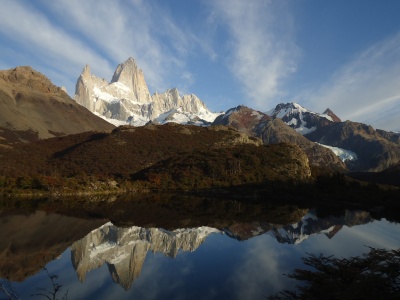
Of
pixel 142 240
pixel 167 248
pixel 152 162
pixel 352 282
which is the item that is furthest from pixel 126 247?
pixel 152 162

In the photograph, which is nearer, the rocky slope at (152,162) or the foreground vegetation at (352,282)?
the foreground vegetation at (352,282)

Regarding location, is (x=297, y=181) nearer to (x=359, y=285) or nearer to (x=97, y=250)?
(x=97, y=250)

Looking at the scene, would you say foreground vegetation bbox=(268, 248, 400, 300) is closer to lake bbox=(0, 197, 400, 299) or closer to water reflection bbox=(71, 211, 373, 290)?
lake bbox=(0, 197, 400, 299)

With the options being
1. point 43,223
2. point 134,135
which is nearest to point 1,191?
point 43,223

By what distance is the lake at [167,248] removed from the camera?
21578mm

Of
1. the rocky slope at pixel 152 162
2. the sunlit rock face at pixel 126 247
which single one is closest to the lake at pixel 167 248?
the sunlit rock face at pixel 126 247

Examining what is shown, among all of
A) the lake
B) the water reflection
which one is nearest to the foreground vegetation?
the lake

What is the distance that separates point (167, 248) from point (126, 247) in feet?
13.0

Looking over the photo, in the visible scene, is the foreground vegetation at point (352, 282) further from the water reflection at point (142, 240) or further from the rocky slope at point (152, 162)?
the rocky slope at point (152, 162)

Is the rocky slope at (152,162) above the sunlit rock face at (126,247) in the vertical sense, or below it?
above

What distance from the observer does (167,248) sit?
106ft

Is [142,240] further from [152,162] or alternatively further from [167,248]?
[152,162]

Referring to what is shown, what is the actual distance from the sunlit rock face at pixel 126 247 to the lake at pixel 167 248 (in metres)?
0.10

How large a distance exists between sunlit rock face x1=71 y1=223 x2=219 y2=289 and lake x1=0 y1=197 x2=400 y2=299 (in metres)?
0.10
